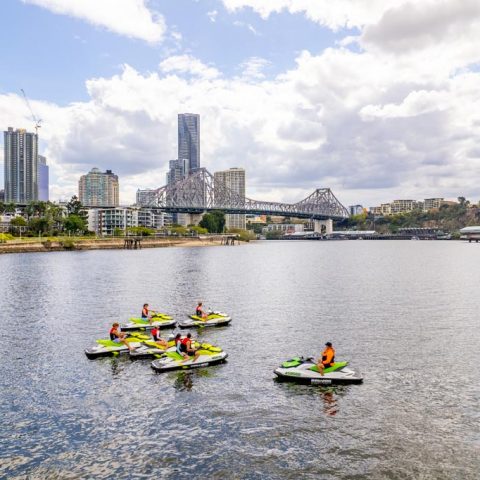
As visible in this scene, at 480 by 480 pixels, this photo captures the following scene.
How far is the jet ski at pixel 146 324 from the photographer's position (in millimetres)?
41312

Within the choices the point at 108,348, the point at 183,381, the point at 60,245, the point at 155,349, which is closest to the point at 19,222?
the point at 60,245

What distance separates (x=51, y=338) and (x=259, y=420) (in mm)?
21344

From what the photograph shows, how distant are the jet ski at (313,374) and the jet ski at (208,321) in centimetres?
1475

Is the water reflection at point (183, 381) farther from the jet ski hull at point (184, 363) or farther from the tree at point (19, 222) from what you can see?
the tree at point (19, 222)

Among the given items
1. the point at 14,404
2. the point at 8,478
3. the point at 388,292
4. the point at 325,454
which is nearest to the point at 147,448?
the point at 8,478

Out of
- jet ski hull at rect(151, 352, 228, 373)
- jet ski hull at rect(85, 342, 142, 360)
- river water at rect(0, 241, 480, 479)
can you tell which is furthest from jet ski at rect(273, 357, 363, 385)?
jet ski hull at rect(85, 342, 142, 360)

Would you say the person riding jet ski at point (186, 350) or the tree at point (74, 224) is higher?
the tree at point (74, 224)

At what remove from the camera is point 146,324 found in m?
41.8

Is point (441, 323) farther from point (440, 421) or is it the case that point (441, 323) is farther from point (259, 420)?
point (259, 420)

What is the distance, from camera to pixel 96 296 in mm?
61000

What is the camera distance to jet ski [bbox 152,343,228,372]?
29781mm

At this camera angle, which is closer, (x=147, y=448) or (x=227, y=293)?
(x=147, y=448)

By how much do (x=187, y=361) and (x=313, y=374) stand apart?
24.4ft

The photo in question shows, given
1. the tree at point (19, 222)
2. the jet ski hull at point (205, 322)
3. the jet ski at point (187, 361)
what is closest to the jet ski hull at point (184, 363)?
the jet ski at point (187, 361)
